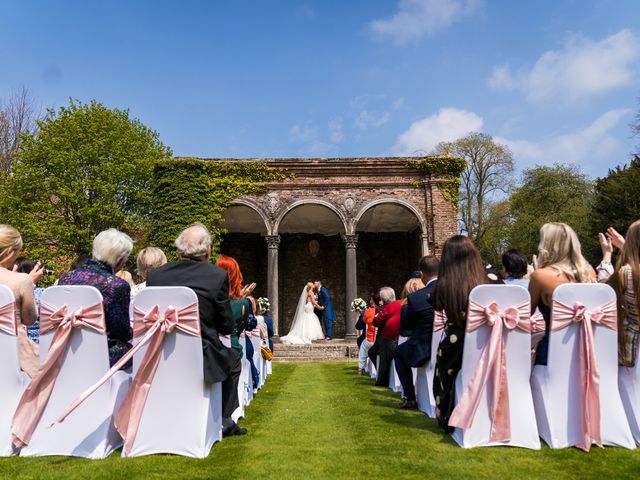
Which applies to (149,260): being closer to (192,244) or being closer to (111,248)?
(111,248)

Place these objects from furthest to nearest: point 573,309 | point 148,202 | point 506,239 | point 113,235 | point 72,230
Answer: point 506,239 → point 148,202 → point 72,230 → point 113,235 → point 573,309

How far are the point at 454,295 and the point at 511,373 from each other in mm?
734

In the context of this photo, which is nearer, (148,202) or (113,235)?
(113,235)

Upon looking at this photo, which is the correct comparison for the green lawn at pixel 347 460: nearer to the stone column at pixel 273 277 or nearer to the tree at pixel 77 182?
the stone column at pixel 273 277

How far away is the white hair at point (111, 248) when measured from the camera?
389cm

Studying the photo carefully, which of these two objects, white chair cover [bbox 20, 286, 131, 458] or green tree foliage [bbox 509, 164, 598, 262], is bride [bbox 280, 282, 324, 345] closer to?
white chair cover [bbox 20, 286, 131, 458]

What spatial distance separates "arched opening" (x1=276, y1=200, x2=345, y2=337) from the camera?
73.4ft

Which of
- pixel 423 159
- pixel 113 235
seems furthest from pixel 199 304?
pixel 423 159

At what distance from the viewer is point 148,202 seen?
82.1 feet

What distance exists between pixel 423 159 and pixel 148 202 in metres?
14.0

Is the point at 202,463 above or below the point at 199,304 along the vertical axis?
below

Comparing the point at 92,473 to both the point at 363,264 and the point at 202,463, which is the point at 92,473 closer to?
the point at 202,463

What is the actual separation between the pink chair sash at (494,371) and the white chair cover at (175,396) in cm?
183

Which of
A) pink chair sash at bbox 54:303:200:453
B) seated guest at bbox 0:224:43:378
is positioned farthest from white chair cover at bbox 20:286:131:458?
seated guest at bbox 0:224:43:378
